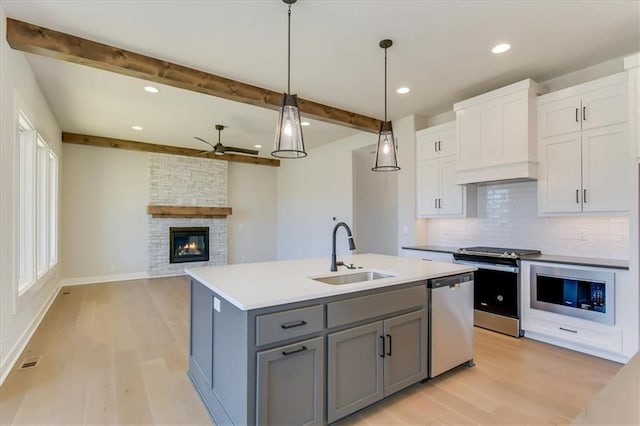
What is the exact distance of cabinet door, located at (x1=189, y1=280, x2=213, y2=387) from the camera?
7.39 feet

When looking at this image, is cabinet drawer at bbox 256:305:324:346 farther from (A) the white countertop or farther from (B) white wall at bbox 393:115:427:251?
(B) white wall at bbox 393:115:427:251

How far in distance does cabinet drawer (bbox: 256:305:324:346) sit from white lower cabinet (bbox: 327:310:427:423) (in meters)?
0.17

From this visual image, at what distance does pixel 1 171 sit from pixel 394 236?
20.3 feet

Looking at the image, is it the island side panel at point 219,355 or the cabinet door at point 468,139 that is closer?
the island side panel at point 219,355

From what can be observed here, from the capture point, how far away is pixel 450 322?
2.71 meters

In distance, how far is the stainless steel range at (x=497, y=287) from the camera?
359 cm

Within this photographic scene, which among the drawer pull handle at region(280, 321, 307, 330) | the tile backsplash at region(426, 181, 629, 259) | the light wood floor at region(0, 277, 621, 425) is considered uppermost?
the tile backsplash at region(426, 181, 629, 259)

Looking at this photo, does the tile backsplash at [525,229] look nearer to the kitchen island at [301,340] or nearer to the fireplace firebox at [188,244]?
the kitchen island at [301,340]

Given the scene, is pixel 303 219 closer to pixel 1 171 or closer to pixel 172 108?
pixel 172 108

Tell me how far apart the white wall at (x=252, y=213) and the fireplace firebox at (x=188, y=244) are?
2.19 ft

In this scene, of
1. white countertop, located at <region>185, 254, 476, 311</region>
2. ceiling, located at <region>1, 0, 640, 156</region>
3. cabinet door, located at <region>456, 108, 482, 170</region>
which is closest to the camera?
white countertop, located at <region>185, 254, 476, 311</region>


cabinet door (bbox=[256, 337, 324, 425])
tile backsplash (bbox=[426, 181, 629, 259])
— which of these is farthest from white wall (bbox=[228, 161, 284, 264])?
cabinet door (bbox=[256, 337, 324, 425])

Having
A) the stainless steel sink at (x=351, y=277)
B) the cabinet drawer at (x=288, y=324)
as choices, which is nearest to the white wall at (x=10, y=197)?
the cabinet drawer at (x=288, y=324)

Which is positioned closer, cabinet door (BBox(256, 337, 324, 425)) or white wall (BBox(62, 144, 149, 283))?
cabinet door (BBox(256, 337, 324, 425))
